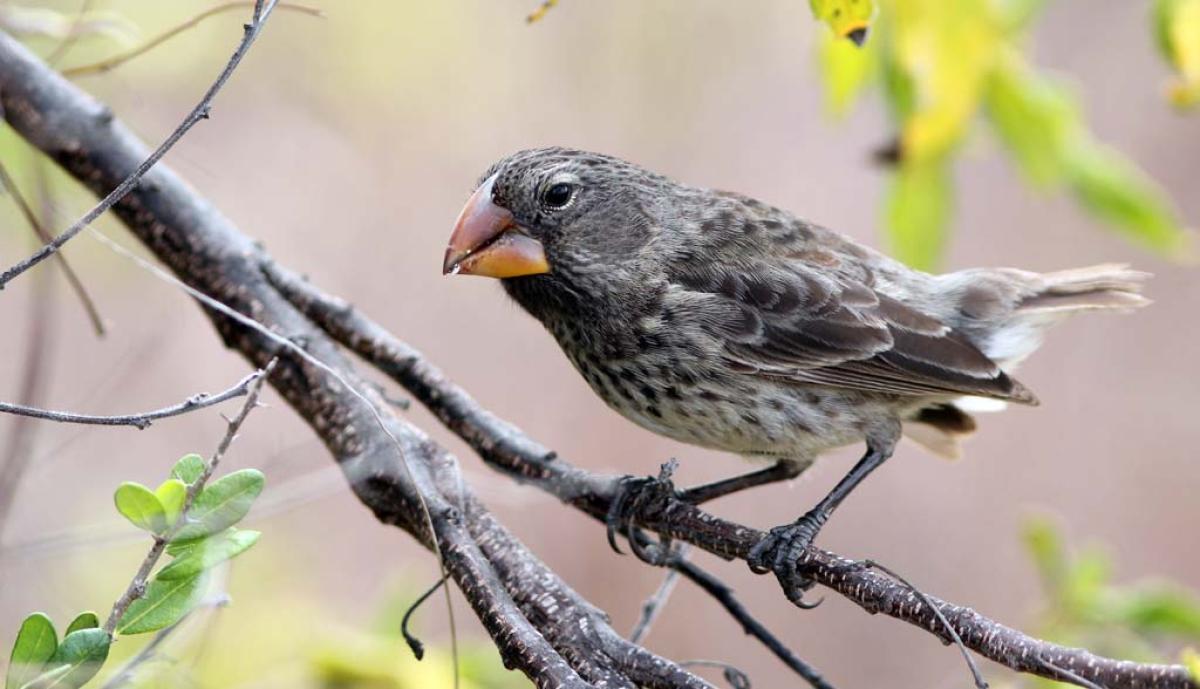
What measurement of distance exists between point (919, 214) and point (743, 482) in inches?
37.4

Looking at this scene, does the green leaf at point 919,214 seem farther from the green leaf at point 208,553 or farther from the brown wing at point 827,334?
the green leaf at point 208,553

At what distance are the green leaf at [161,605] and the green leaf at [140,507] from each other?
3.3 inches

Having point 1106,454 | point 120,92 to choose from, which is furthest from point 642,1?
point 1106,454

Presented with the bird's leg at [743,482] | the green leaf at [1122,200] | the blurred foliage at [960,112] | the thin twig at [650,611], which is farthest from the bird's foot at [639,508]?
the green leaf at [1122,200]

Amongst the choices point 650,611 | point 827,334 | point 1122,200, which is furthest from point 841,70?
point 650,611

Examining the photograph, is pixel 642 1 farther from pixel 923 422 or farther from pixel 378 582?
pixel 923 422

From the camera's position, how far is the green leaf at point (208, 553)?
189 cm

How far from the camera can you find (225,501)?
1.92m

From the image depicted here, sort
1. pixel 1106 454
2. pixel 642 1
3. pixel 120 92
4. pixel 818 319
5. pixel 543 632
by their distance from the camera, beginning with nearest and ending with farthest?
1. pixel 543 632
2. pixel 818 319
3. pixel 120 92
4. pixel 642 1
5. pixel 1106 454

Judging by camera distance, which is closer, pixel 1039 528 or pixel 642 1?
pixel 1039 528

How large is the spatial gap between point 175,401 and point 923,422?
3907 millimetres

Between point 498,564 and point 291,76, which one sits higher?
point 291,76

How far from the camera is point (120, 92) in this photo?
16.6ft

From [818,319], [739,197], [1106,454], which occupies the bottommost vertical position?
[818,319]
